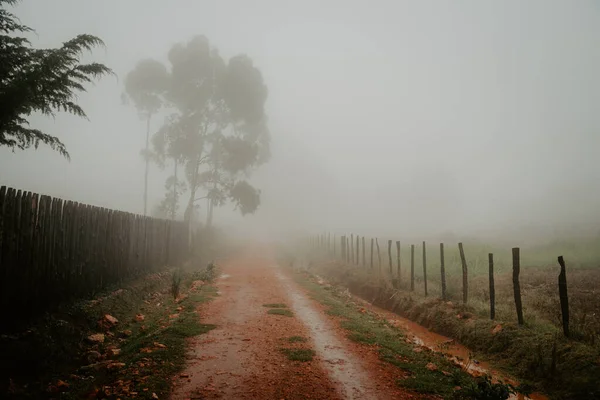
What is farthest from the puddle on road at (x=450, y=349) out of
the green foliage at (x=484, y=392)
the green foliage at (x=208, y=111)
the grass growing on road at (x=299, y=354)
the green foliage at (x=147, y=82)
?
the green foliage at (x=147, y=82)

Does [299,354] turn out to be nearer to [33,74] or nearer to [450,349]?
[450,349]

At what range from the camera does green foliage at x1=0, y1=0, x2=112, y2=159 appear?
273 inches

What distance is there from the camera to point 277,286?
14070mm

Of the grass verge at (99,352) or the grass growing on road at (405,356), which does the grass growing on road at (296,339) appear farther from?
the grass verge at (99,352)

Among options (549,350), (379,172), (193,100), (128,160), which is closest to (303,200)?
(379,172)

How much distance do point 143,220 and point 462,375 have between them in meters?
12.4

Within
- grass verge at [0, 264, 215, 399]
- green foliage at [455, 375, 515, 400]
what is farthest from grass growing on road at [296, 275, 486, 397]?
grass verge at [0, 264, 215, 399]

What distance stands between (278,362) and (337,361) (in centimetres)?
109

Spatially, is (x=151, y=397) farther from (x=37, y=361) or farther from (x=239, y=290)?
(x=239, y=290)

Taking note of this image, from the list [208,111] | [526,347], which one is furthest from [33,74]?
[208,111]

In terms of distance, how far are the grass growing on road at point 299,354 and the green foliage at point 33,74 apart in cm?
731

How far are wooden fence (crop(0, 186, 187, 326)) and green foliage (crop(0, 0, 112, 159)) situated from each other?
1.95 metres

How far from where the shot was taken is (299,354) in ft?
20.5

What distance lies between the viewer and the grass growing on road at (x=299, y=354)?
6.04 metres
